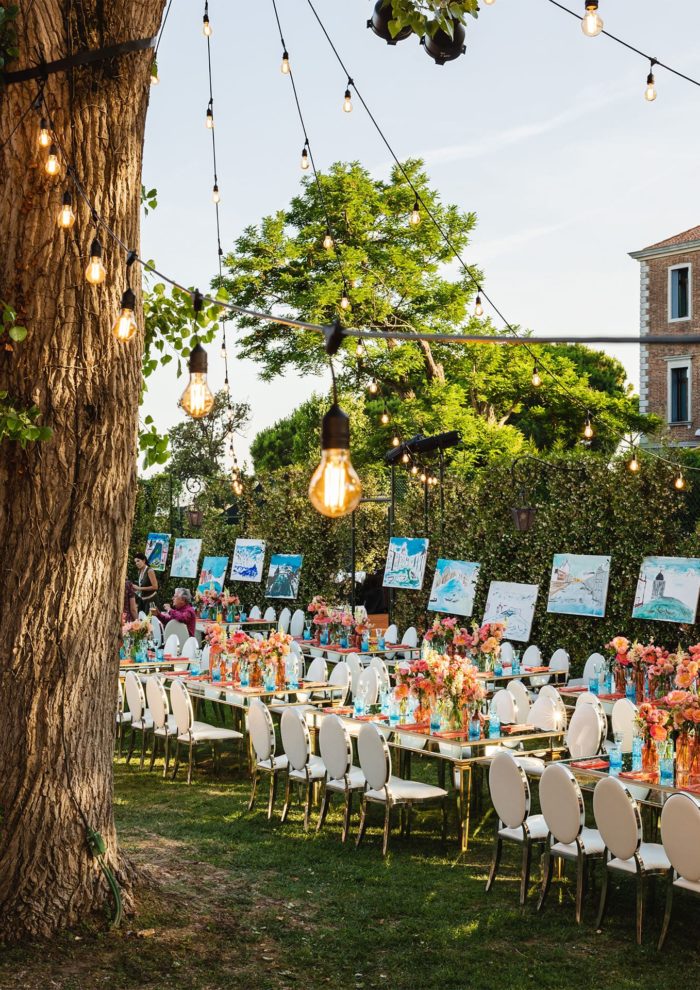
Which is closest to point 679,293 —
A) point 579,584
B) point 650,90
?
point 579,584

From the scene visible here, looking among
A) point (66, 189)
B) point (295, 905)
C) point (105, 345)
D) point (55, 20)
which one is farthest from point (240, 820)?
point (55, 20)

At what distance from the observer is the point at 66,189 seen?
5148mm

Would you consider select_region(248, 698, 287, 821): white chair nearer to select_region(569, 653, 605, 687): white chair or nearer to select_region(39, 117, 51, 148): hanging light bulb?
select_region(569, 653, 605, 687): white chair

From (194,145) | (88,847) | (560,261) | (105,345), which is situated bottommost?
(88,847)

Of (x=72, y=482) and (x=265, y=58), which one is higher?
(x=265, y=58)

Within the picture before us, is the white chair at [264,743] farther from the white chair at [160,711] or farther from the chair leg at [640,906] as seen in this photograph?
the chair leg at [640,906]

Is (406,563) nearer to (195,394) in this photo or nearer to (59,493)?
(59,493)

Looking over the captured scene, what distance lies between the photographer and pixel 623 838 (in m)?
5.50

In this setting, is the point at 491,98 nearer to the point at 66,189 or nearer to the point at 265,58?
the point at 265,58

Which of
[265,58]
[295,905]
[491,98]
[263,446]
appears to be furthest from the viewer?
[263,446]

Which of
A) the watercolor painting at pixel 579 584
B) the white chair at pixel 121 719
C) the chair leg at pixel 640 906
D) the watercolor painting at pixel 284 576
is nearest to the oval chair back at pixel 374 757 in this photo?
the chair leg at pixel 640 906

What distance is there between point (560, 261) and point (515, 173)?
6.82 feet

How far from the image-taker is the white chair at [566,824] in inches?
227

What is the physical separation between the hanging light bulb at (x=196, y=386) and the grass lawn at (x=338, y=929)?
2.71m
